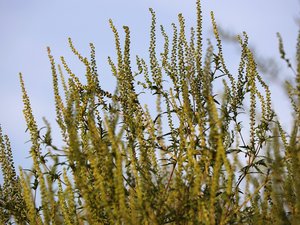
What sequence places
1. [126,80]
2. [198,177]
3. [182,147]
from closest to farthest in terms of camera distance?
[198,177], [182,147], [126,80]

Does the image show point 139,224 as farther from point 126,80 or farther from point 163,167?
point 126,80

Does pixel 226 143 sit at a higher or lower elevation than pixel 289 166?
higher

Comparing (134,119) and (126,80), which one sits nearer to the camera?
(134,119)

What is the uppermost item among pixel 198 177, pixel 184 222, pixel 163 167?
pixel 163 167

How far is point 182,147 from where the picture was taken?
2.73 m

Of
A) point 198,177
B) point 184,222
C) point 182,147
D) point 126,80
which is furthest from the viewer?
point 126,80

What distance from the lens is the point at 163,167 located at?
311cm

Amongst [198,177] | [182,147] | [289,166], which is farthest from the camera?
[289,166]

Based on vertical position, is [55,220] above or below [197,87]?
below

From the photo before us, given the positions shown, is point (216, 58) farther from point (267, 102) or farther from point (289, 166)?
point (289, 166)

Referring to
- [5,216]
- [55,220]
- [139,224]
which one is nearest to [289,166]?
[139,224]

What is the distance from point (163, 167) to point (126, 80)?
31.0 inches

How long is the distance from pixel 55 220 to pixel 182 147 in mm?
973

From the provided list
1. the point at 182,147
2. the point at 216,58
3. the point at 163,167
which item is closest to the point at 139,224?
the point at 182,147
